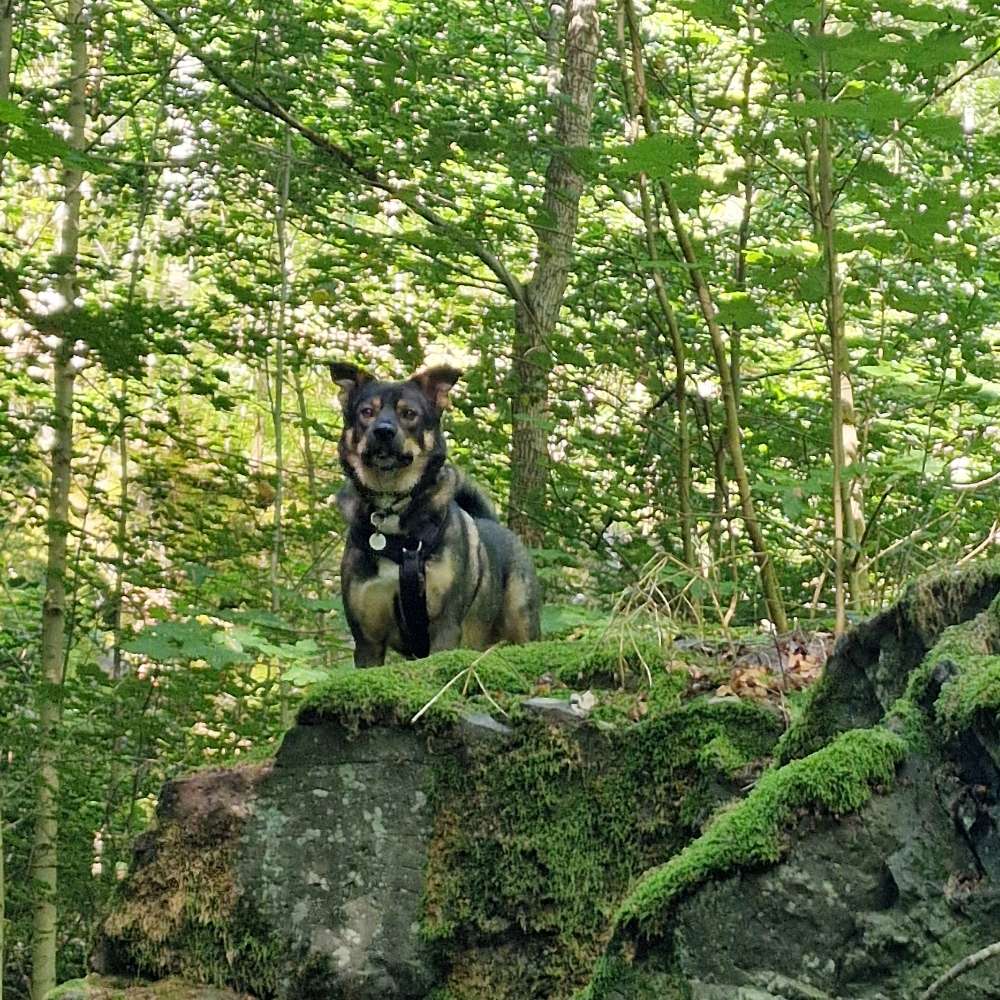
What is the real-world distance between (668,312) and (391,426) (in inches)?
78.2

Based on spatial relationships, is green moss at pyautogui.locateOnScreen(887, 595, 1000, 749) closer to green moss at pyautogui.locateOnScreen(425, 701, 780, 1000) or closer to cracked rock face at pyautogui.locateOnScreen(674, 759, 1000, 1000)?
cracked rock face at pyautogui.locateOnScreen(674, 759, 1000, 1000)

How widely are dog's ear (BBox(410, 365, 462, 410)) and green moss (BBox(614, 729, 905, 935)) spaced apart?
340cm

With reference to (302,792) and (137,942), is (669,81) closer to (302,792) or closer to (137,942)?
(302,792)

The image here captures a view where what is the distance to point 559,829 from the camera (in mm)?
4625

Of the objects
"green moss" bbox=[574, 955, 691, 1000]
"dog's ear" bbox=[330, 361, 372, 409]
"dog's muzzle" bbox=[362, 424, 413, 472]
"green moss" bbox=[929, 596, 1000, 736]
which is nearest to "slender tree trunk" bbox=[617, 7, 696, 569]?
"dog's muzzle" bbox=[362, 424, 413, 472]

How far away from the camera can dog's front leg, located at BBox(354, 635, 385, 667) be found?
244 inches

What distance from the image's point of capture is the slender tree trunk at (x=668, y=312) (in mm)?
6848

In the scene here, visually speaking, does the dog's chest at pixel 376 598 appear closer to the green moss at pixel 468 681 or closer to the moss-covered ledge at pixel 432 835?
Result: the green moss at pixel 468 681

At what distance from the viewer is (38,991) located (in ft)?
29.2

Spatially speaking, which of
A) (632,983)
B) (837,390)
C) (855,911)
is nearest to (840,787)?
(855,911)

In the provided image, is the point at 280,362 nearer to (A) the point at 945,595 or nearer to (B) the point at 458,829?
(B) the point at 458,829

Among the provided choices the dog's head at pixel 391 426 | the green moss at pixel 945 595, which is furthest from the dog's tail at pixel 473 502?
the green moss at pixel 945 595

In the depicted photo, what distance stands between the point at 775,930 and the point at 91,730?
24.8 ft

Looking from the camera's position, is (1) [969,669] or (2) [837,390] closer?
(1) [969,669]
